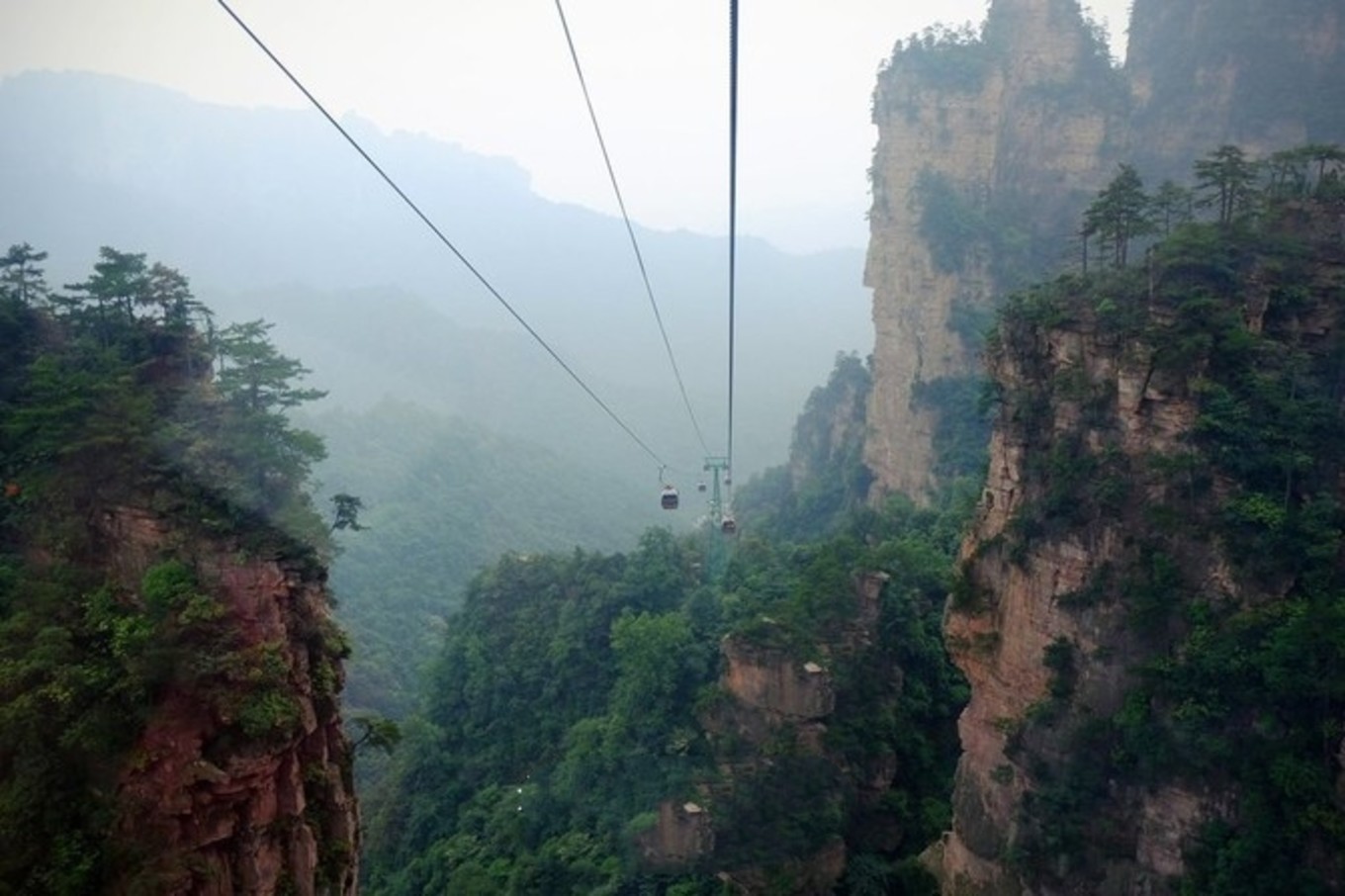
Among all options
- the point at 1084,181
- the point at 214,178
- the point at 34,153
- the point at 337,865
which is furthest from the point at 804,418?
the point at 214,178

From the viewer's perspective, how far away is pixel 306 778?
11438mm

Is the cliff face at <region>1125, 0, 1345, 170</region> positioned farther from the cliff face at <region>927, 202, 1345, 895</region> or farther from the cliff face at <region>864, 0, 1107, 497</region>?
the cliff face at <region>927, 202, 1345, 895</region>

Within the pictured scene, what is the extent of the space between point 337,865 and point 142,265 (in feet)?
35.5

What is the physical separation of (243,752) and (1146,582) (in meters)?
12.9

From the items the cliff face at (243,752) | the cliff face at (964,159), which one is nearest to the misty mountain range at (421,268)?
the cliff face at (964,159)

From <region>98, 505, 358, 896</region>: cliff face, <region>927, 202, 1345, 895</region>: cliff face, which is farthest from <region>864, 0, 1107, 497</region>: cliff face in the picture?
<region>98, 505, 358, 896</region>: cliff face

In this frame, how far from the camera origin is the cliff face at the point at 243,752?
388 inches

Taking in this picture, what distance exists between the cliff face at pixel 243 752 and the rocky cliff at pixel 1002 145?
97.0ft

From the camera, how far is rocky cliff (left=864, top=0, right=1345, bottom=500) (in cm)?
3697

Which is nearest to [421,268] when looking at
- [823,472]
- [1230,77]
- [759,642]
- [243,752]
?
[823,472]

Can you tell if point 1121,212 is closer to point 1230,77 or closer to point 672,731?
point 672,731

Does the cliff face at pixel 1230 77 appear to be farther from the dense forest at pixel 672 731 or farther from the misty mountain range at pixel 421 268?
the misty mountain range at pixel 421 268

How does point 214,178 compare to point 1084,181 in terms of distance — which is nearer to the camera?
point 1084,181

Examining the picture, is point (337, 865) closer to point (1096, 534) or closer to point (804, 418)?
point (1096, 534)
